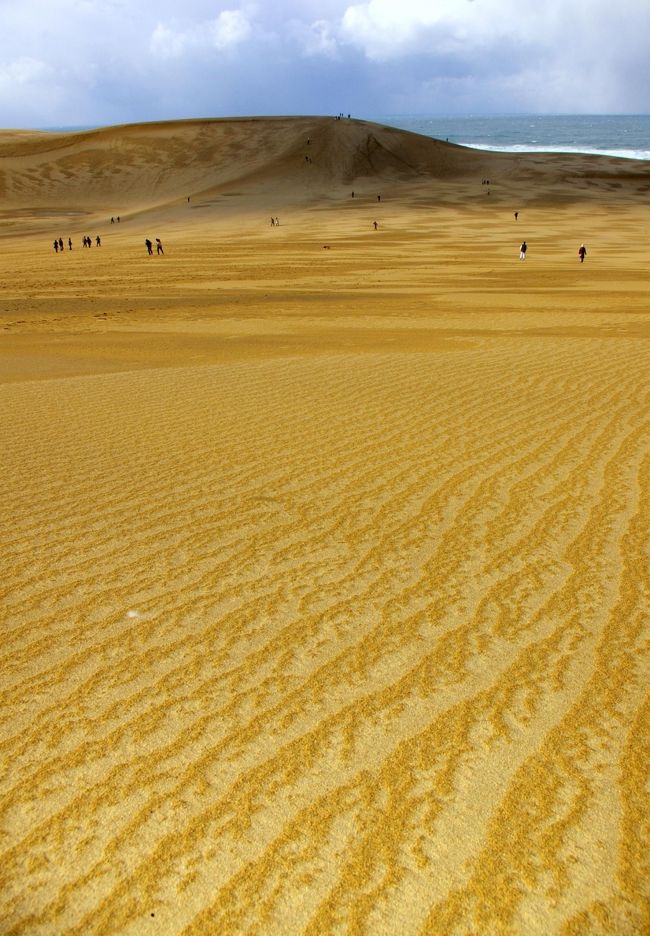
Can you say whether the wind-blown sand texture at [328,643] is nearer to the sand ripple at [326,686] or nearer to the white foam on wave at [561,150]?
the sand ripple at [326,686]

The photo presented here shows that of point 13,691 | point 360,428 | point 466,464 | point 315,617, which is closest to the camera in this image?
point 13,691

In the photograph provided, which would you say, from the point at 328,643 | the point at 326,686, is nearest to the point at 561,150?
the point at 328,643

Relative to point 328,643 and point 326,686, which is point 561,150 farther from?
point 326,686

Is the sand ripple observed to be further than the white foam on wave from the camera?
No

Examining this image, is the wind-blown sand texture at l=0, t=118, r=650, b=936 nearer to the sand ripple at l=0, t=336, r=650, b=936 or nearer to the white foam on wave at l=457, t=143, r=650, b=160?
the sand ripple at l=0, t=336, r=650, b=936

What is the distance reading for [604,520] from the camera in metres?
5.71

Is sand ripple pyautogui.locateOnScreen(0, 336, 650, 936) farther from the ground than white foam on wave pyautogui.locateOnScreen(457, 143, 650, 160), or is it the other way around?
white foam on wave pyautogui.locateOnScreen(457, 143, 650, 160)

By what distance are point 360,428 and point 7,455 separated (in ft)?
11.7

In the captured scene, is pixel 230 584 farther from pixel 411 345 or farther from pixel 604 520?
pixel 411 345

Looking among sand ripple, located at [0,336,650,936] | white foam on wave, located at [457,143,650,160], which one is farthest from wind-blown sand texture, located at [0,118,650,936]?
white foam on wave, located at [457,143,650,160]

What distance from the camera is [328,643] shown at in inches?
160

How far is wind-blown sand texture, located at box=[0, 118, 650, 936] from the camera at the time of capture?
262 centimetres

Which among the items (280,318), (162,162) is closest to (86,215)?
(162,162)

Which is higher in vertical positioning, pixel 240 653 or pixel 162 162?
pixel 162 162
